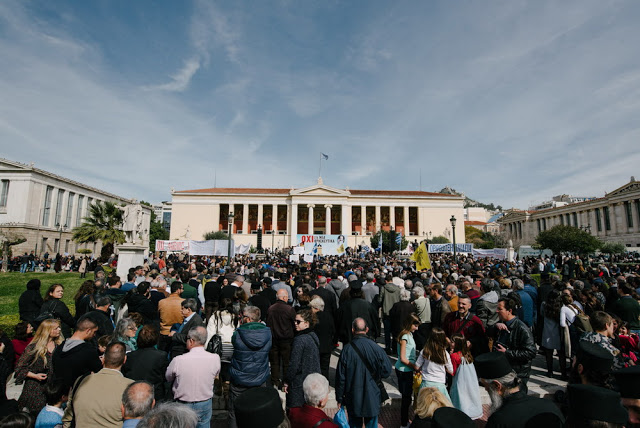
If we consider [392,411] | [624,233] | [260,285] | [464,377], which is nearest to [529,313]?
[392,411]

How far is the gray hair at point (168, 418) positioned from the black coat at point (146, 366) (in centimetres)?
212

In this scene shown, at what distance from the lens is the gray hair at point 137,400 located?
8.37ft

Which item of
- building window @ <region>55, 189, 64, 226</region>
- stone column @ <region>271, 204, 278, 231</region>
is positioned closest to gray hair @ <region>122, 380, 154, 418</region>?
stone column @ <region>271, 204, 278, 231</region>

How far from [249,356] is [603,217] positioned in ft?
262

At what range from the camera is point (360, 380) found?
372cm

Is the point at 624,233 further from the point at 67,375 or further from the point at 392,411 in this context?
the point at 67,375

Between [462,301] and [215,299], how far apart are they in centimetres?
560

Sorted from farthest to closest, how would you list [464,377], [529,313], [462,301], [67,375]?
[529,313], [462,301], [464,377], [67,375]

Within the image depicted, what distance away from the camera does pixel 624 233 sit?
57.2m

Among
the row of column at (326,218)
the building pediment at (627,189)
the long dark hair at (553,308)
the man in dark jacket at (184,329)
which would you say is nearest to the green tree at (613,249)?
the building pediment at (627,189)

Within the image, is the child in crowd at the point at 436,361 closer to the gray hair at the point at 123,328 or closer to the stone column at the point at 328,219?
the gray hair at the point at 123,328

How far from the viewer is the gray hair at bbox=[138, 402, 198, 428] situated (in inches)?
76.4

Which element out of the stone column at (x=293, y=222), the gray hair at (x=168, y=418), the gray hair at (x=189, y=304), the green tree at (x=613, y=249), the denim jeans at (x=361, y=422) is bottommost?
the denim jeans at (x=361, y=422)

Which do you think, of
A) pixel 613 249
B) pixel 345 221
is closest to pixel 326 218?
pixel 345 221
